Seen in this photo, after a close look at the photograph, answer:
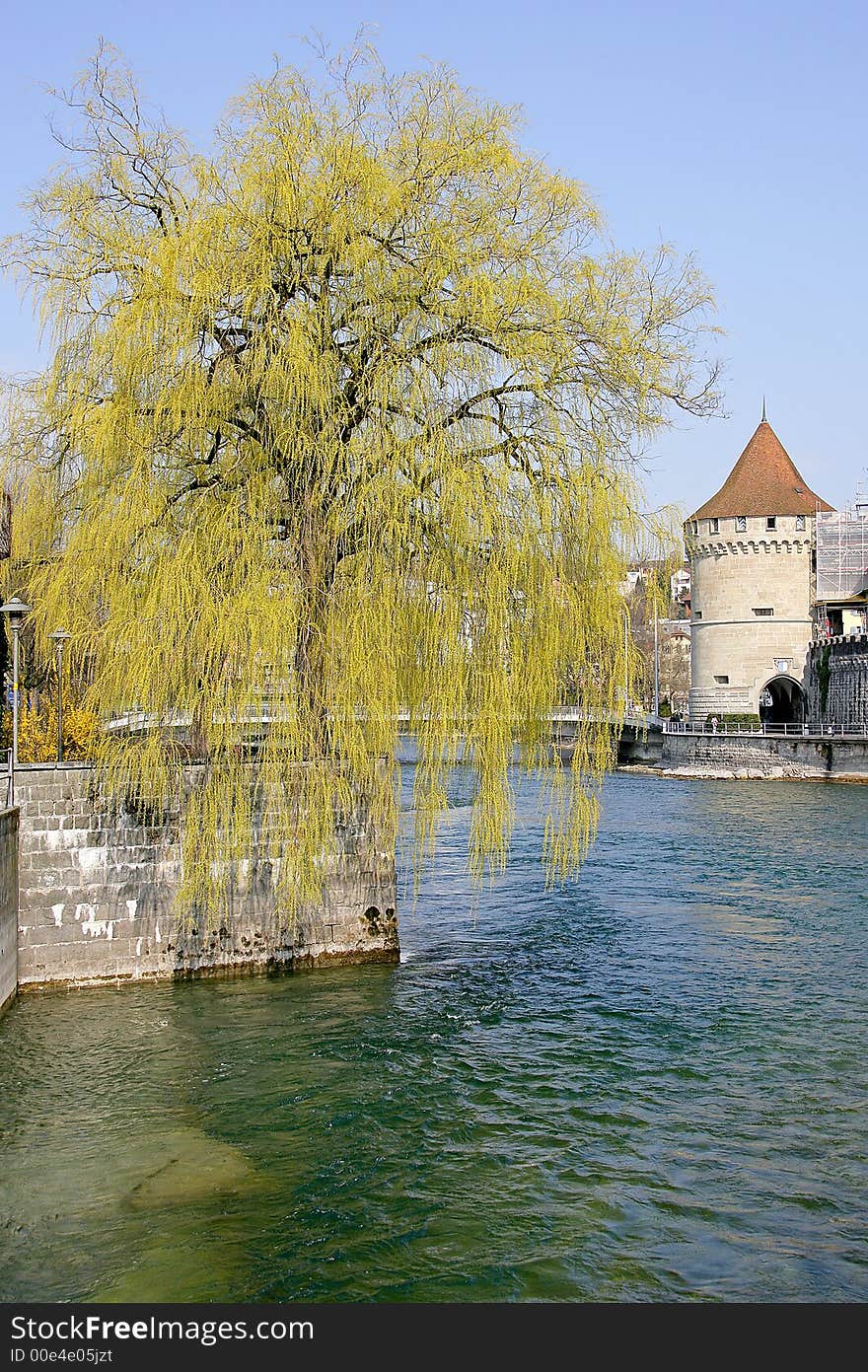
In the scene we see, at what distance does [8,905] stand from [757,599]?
145ft

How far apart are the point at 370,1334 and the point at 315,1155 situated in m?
2.59

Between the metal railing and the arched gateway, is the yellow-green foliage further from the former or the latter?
the arched gateway

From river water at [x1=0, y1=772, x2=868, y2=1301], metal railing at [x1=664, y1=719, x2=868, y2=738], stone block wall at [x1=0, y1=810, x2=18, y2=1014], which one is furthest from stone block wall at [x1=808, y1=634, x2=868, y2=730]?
stone block wall at [x1=0, y1=810, x2=18, y2=1014]

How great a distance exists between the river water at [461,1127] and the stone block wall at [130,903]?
30 centimetres

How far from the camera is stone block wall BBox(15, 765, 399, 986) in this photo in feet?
40.3

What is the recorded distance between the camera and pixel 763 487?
2083 inches

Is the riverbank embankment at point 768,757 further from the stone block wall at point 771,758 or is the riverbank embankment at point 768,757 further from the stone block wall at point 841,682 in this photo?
the stone block wall at point 841,682

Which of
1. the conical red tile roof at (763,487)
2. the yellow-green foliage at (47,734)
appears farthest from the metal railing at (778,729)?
the yellow-green foliage at (47,734)

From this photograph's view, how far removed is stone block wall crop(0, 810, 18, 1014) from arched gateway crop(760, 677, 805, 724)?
41845 millimetres

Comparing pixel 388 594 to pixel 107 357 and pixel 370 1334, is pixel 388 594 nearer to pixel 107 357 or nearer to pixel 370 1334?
pixel 107 357

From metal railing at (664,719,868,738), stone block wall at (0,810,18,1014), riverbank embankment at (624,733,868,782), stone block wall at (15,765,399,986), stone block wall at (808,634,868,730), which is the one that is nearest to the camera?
stone block wall at (0,810,18,1014)

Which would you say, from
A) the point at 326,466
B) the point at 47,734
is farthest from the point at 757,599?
the point at 326,466

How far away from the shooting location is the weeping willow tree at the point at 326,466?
11.7 metres

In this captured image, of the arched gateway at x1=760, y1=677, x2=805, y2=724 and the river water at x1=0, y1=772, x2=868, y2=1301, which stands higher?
the arched gateway at x1=760, y1=677, x2=805, y2=724
